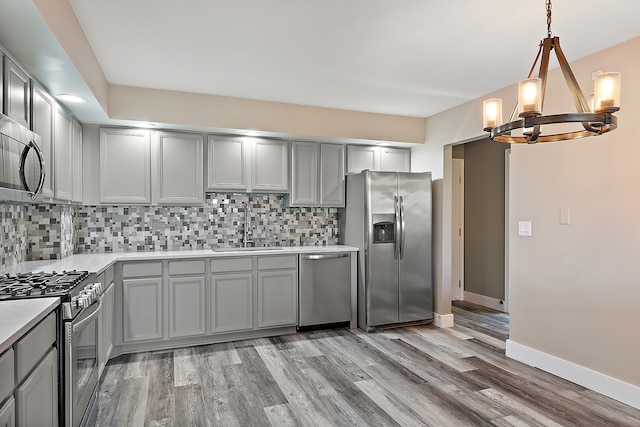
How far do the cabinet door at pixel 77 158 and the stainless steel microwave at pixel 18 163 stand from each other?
123 centimetres

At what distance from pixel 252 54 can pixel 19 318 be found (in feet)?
7.33

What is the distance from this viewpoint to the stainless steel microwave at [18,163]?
1824mm

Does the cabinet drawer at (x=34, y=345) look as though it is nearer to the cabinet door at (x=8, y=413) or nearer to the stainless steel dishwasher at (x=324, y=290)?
the cabinet door at (x=8, y=413)

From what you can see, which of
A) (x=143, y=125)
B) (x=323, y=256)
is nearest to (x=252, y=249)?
(x=323, y=256)

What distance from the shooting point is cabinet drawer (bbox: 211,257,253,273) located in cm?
385

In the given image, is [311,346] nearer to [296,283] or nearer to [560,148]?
[296,283]

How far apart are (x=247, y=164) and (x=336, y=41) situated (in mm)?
1926

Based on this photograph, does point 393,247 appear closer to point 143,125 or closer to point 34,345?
point 143,125

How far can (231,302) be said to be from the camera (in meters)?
3.90

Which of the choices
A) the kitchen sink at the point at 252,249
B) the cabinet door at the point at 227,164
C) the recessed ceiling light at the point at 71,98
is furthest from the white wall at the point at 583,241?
the recessed ceiling light at the point at 71,98

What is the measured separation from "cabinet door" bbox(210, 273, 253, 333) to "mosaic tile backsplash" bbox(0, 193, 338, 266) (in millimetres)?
672

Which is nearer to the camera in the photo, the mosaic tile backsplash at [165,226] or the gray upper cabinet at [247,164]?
the mosaic tile backsplash at [165,226]

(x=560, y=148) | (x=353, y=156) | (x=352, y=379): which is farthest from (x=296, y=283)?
(x=560, y=148)

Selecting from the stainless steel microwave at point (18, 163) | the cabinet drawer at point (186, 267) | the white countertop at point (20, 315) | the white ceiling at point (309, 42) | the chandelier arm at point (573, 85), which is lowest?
the cabinet drawer at point (186, 267)
